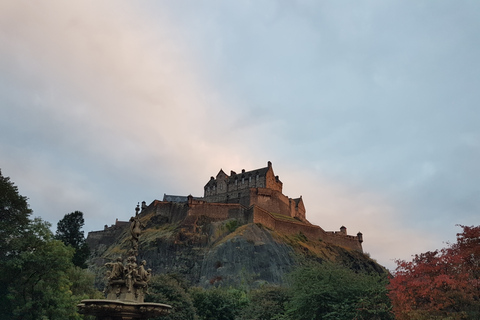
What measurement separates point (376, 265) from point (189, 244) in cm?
4830

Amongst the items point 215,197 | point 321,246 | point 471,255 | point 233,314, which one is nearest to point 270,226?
point 321,246

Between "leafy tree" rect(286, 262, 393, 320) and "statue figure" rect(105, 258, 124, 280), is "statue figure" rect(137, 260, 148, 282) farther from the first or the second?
"leafy tree" rect(286, 262, 393, 320)

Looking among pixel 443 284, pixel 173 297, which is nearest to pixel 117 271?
pixel 443 284

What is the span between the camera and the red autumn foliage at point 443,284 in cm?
2064

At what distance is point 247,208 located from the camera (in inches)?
3398

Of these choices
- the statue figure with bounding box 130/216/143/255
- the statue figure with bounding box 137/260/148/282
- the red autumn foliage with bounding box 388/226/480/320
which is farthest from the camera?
the red autumn foliage with bounding box 388/226/480/320

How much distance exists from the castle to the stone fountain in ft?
220

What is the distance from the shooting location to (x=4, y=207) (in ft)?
106

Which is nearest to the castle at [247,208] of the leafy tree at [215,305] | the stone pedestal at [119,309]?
the leafy tree at [215,305]

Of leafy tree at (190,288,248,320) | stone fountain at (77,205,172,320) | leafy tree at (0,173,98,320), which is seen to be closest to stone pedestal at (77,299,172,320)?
stone fountain at (77,205,172,320)

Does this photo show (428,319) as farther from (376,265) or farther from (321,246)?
(376,265)

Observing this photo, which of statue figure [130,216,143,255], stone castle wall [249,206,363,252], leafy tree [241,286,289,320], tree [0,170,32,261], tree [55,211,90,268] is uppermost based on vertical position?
stone castle wall [249,206,363,252]

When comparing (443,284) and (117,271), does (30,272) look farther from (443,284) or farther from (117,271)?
(443,284)

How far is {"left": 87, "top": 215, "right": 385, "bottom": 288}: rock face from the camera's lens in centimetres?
6906
